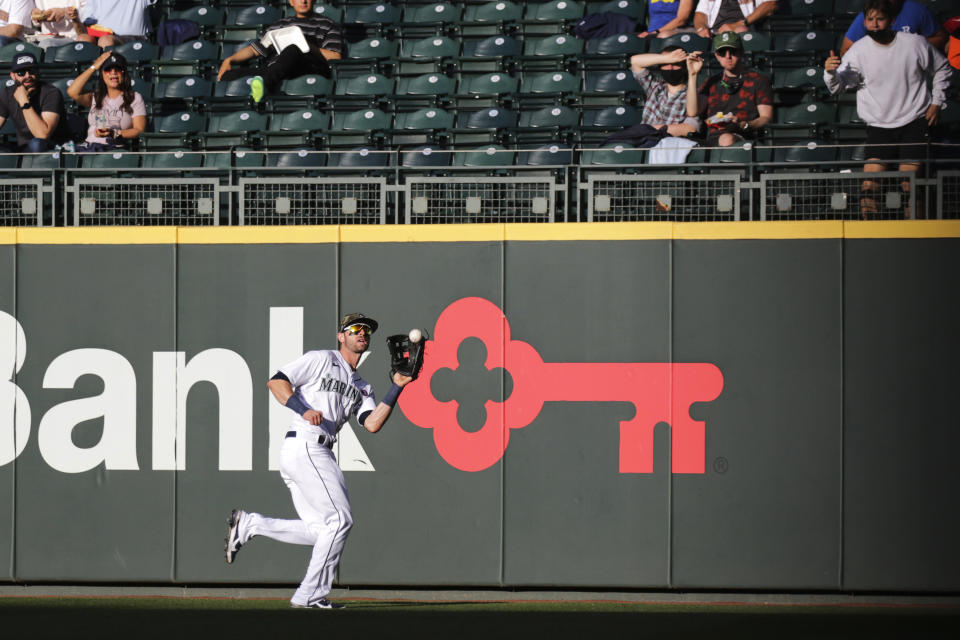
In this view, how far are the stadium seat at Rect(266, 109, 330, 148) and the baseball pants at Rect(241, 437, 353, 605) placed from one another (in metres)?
3.89

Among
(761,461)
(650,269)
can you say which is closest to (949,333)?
(761,461)

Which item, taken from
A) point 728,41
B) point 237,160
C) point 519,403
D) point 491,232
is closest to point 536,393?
point 519,403

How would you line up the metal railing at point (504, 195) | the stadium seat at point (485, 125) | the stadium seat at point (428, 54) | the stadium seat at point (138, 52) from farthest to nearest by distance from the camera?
the stadium seat at point (138, 52)
the stadium seat at point (428, 54)
the stadium seat at point (485, 125)
the metal railing at point (504, 195)

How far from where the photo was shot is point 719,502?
8781mm

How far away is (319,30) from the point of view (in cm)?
1284

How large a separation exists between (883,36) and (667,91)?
1.93 metres

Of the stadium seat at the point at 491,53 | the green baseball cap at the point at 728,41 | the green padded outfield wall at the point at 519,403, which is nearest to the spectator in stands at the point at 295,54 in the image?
the stadium seat at the point at 491,53

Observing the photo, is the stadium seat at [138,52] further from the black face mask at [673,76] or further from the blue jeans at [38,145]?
the black face mask at [673,76]

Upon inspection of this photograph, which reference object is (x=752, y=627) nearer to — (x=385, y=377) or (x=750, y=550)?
(x=750, y=550)

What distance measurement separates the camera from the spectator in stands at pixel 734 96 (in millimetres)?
10117

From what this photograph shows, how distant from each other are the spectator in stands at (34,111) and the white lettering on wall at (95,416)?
2.72m

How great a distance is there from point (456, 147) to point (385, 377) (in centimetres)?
295

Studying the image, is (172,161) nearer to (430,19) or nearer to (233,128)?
(233,128)

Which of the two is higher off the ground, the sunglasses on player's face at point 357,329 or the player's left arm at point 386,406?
the sunglasses on player's face at point 357,329
